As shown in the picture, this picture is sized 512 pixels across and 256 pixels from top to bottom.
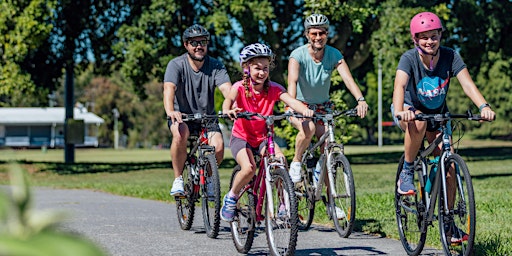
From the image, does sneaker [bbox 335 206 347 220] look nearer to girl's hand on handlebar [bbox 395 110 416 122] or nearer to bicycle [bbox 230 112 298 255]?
bicycle [bbox 230 112 298 255]

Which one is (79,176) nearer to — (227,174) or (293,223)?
(227,174)

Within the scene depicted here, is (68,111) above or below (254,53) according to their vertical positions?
below

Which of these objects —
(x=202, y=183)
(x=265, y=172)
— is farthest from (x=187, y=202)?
(x=265, y=172)

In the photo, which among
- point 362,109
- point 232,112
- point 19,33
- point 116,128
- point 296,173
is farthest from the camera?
point 116,128

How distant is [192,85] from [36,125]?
8974cm

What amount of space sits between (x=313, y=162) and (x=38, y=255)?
7651mm

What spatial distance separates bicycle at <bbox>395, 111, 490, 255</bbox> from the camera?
5383 mm

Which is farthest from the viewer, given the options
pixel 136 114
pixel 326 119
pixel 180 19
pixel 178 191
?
pixel 136 114

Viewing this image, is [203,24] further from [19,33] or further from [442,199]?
[442,199]

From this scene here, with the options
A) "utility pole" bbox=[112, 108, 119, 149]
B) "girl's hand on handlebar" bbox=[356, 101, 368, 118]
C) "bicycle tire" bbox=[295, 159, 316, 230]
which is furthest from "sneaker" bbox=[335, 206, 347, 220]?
"utility pole" bbox=[112, 108, 119, 149]

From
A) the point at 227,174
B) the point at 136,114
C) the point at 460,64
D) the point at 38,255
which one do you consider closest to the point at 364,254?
the point at 460,64

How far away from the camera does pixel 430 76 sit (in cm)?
593

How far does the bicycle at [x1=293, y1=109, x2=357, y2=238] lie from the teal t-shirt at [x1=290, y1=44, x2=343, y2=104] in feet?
0.83

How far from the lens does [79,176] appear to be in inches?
990
